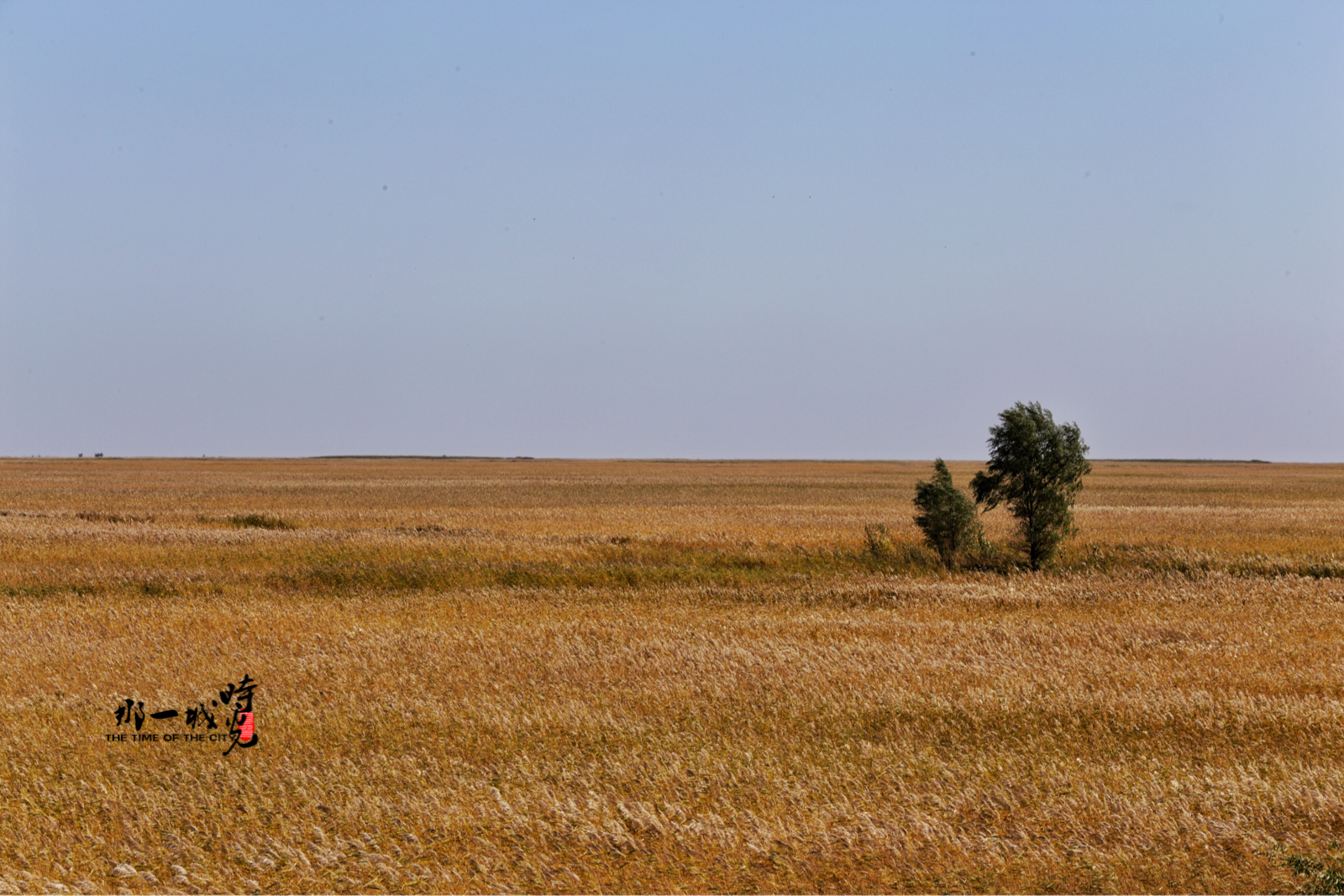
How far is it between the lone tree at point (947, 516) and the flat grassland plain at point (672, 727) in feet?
7.68

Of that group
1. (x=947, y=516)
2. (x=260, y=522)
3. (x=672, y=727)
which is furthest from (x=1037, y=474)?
(x=260, y=522)

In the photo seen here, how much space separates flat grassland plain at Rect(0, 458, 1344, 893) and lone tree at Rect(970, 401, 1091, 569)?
9.19ft

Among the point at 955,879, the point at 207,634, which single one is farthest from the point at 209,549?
the point at 955,879

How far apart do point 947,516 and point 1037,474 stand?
2989 mm

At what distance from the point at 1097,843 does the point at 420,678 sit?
8.68 metres

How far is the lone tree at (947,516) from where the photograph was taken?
93.9 feet

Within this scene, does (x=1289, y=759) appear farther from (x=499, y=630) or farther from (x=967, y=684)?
(x=499, y=630)

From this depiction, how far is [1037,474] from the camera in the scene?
95.0 feet

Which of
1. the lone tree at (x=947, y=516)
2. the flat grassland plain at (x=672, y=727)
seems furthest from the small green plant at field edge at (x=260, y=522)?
the lone tree at (x=947, y=516)

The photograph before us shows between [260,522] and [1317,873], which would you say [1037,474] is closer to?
[1317,873]

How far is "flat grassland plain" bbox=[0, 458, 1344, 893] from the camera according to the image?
23.8 feet

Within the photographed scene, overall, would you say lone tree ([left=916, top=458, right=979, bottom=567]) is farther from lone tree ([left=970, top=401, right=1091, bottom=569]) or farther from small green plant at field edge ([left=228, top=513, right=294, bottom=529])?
small green plant at field edge ([left=228, top=513, right=294, bottom=529])

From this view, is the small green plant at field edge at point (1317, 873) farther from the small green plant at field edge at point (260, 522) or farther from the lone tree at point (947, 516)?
the small green plant at field edge at point (260, 522)

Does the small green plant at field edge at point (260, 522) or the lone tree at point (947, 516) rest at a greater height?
the lone tree at point (947, 516)
